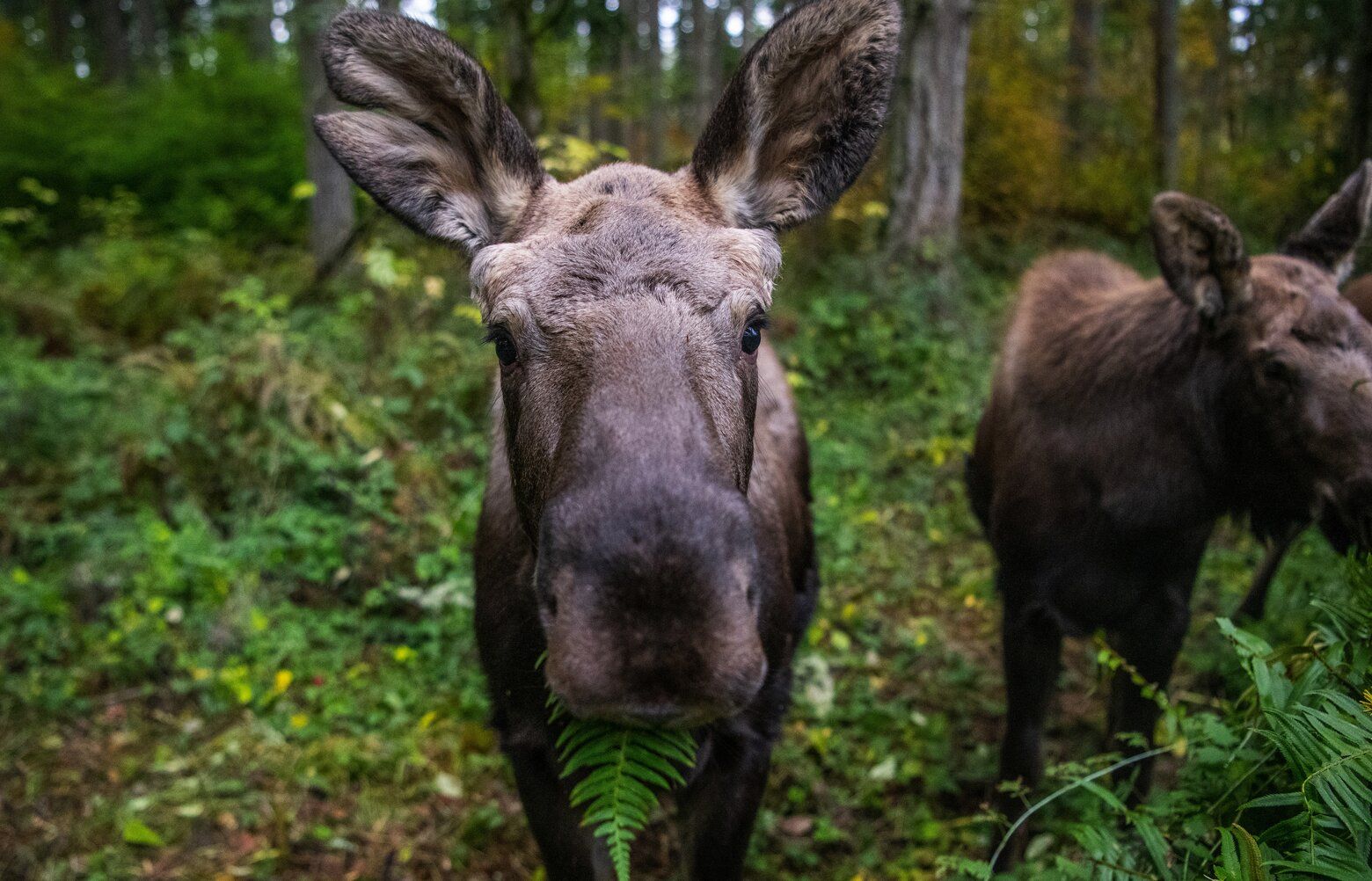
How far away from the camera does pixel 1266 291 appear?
3494mm

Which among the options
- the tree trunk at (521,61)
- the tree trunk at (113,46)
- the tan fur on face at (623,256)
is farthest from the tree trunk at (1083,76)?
the tree trunk at (113,46)

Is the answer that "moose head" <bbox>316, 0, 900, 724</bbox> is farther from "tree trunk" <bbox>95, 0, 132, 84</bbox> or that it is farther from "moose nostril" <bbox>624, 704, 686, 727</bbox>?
"tree trunk" <bbox>95, 0, 132, 84</bbox>

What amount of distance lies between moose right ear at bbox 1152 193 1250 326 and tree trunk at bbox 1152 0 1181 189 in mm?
13197

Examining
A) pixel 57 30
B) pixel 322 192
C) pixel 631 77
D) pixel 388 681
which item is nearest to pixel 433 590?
pixel 388 681

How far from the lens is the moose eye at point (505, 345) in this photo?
8.25 ft

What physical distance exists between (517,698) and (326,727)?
8.09 feet

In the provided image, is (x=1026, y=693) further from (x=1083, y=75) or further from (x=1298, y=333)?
(x=1083, y=75)

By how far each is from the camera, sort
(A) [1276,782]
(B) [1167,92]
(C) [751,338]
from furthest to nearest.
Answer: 1. (B) [1167,92]
2. (C) [751,338]
3. (A) [1276,782]

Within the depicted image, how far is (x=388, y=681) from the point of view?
5191 mm

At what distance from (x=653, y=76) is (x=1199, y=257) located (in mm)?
22225

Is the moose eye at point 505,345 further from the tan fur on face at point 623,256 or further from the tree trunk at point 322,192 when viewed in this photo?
the tree trunk at point 322,192

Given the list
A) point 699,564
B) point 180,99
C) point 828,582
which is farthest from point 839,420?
point 180,99

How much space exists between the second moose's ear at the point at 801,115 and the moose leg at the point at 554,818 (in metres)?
2.00

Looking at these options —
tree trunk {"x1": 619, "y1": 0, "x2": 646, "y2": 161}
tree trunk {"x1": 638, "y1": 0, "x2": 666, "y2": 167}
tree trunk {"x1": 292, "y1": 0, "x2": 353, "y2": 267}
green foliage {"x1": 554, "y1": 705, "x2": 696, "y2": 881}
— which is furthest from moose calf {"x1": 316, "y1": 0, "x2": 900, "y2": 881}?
tree trunk {"x1": 638, "y1": 0, "x2": 666, "y2": 167}
